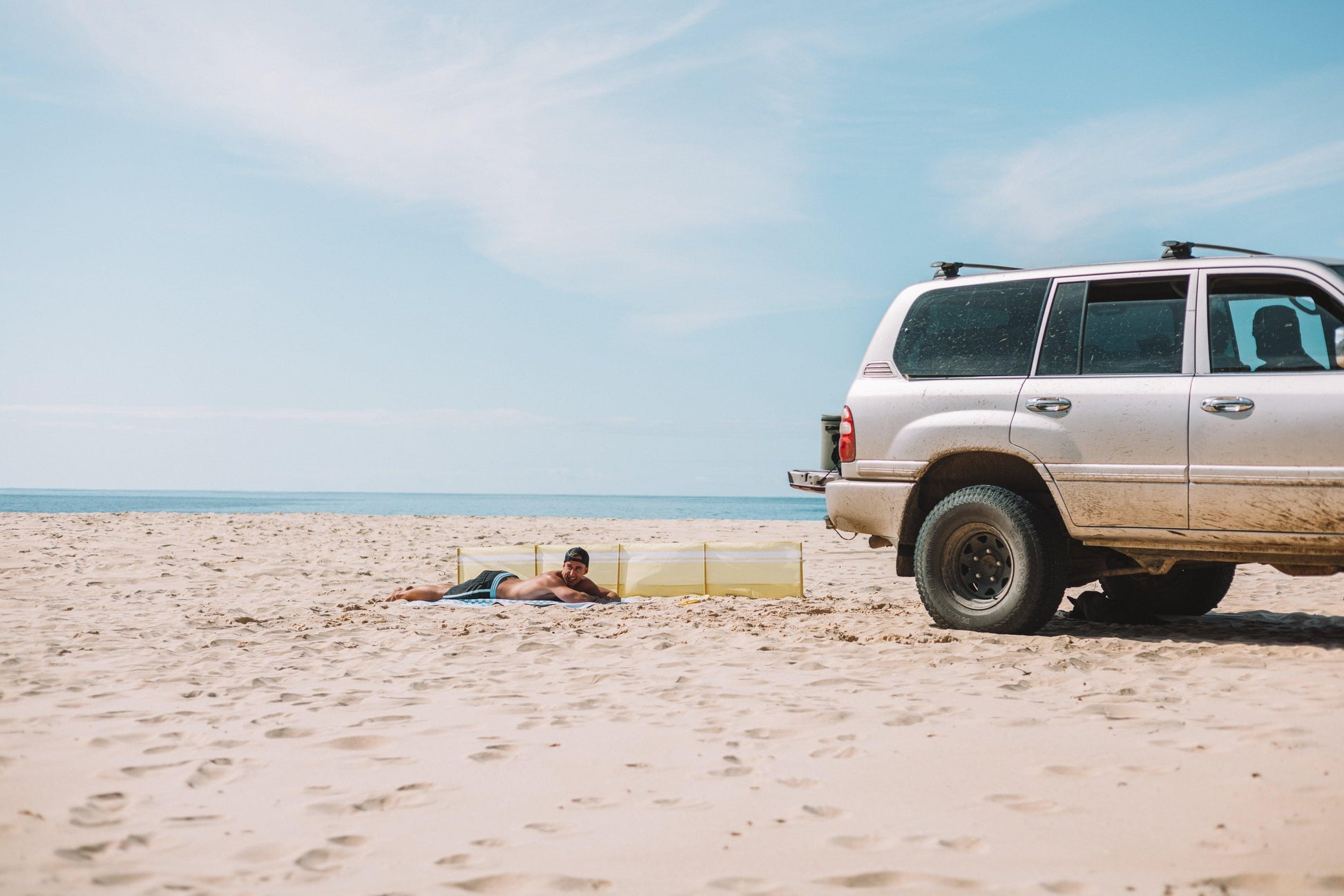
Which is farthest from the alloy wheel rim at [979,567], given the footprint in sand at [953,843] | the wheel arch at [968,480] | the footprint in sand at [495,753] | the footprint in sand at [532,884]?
the footprint in sand at [532,884]

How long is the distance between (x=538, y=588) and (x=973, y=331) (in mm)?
4235

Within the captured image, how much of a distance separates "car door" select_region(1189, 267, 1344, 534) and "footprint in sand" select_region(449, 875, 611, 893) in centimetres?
469

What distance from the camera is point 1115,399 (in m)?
6.23

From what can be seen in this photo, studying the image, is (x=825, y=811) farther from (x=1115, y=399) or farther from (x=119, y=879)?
(x=1115, y=399)

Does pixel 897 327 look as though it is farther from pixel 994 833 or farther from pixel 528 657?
pixel 994 833

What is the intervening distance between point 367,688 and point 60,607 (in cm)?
464

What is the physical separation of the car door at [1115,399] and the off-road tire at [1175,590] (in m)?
1.81

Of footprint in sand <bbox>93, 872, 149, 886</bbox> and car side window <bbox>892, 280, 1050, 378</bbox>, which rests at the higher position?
car side window <bbox>892, 280, 1050, 378</bbox>

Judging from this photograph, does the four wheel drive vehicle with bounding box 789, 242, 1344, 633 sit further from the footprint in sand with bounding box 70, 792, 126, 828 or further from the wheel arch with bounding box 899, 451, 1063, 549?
the footprint in sand with bounding box 70, 792, 126, 828

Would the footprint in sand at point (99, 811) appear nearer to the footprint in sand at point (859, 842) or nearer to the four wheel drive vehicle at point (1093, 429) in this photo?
the footprint in sand at point (859, 842)

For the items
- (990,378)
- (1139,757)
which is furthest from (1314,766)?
(990,378)

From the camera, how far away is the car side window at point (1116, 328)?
628 centimetres

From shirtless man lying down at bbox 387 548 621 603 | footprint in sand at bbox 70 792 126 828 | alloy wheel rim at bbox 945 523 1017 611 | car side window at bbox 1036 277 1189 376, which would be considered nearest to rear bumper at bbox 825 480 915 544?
alloy wheel rim at bbox 945 523 1017 611

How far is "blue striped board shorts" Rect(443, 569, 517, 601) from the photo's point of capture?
902cm
